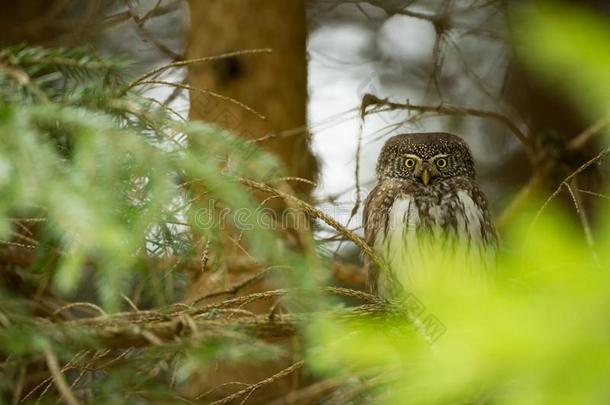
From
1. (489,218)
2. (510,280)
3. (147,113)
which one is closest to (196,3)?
(489,218)

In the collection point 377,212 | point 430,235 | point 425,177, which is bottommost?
point 430,235

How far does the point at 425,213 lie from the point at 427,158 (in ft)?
1.35

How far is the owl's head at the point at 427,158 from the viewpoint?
3613mm

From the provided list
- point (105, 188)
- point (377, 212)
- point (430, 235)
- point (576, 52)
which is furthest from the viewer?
point (377, 212)

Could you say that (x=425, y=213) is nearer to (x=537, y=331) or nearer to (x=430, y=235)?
(x=430, y=235)

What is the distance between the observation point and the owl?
10.5ft

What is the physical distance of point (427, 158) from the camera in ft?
12.0

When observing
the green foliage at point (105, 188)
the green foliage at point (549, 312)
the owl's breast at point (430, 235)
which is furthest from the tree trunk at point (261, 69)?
the green foliage at point (549, 312)

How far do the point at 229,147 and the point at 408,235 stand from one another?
60.7 inches

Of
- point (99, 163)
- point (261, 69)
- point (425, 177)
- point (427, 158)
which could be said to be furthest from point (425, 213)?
point (99, 163)

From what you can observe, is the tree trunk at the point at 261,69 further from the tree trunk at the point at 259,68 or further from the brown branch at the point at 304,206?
the brown branch at the point at 304,206

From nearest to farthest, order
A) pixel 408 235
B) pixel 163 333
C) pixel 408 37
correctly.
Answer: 1. pixel 163 333
2. pixel 408 235
3. pixel 408 37

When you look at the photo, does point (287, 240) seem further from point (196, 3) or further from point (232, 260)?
point (196, 3)

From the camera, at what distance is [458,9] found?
3.99m
